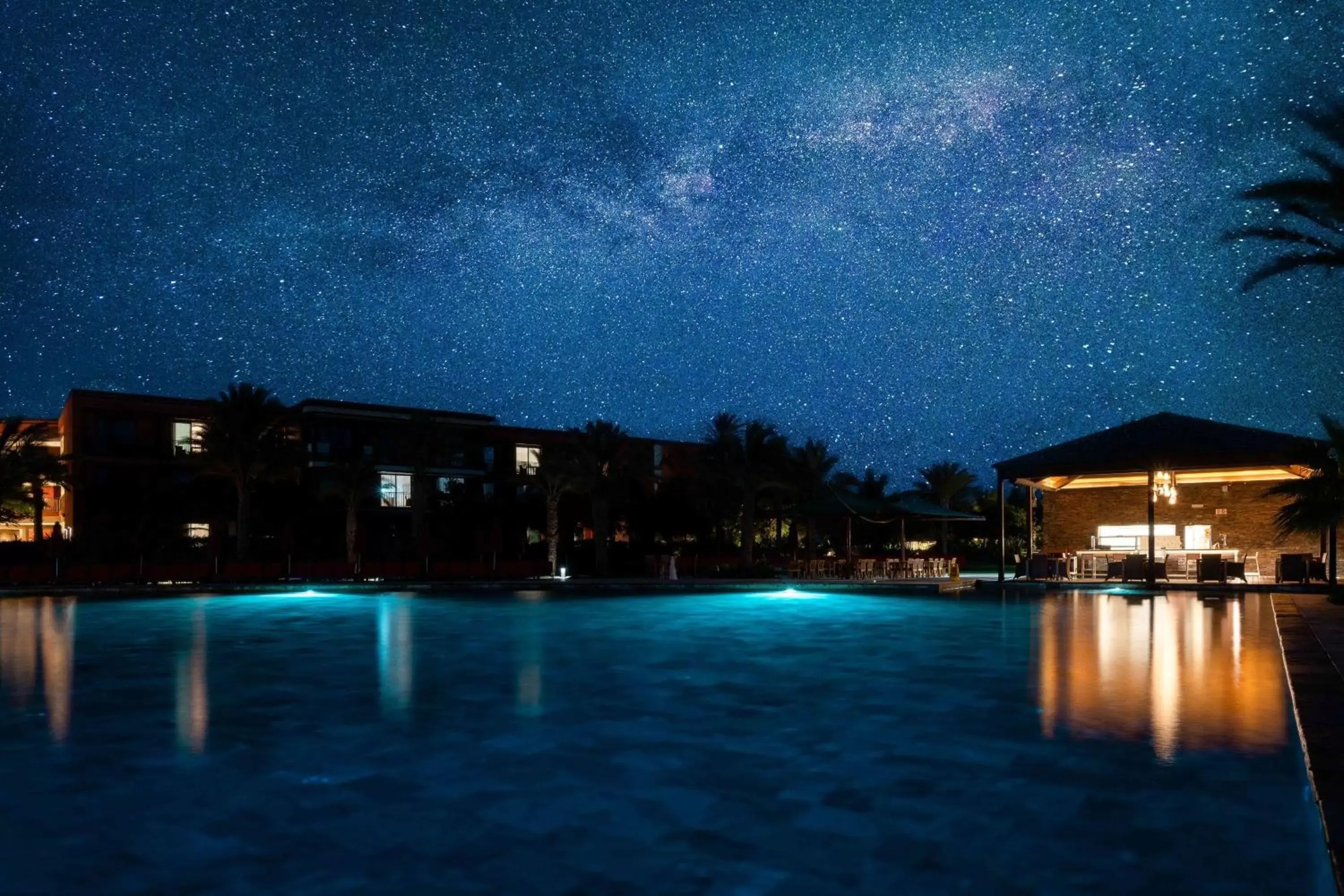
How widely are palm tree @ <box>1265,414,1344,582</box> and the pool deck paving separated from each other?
16.3ft

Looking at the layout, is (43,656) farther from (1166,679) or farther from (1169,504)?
(1169,504)

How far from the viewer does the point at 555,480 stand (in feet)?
113

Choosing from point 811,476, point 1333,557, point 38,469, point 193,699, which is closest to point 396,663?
point 193,699

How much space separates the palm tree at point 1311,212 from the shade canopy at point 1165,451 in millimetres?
6554

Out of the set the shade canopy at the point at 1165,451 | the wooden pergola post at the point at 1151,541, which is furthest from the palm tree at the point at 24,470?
the wooden pergola post at the point at 1151,541

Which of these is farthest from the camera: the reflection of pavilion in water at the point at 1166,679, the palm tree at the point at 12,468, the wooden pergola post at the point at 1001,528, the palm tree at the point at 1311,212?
the palm tree at the point at 12,468

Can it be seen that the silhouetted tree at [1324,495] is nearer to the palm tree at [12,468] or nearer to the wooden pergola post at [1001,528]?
the wooden pergola post at [1001,528]

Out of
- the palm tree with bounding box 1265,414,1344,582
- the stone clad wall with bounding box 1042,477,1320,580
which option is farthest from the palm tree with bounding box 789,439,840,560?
the palm tree with bounding box 1265,414,1344,582

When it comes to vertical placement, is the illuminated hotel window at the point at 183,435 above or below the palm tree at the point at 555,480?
above

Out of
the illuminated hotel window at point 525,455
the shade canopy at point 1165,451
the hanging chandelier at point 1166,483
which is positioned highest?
the illuminated hotel window at point 525,455

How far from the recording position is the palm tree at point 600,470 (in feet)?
112

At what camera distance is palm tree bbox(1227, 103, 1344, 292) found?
44.9 ft

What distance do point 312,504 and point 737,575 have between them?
62.6ft

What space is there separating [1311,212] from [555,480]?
23994 millimetres
